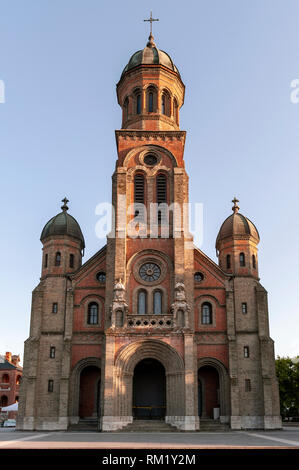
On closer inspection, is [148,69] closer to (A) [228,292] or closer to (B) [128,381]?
(A) [228,292]

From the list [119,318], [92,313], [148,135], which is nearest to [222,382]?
Answer: [119,318]

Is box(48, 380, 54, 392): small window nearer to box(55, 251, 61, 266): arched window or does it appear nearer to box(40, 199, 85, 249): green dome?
box(55, 251, 61, 266): arched window

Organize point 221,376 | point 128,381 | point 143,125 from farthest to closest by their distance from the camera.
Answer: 1. point 143,125
2. point 221,376
3. point 128,381

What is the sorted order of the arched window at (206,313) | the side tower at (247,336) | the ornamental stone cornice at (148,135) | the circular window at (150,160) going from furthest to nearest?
the ornamental stone cornice at (148,135), the circular window at (150,160), the arched window at (206,313), the side tower at (247,336)

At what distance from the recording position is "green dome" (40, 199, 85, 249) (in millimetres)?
44719

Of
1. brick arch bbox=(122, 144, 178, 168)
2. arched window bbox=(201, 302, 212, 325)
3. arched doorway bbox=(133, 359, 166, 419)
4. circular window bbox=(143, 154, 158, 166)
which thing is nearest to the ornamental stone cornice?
brick arch bbox=(122, 144, 178, 168)

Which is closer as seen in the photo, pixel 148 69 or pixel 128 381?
pixel 128 381

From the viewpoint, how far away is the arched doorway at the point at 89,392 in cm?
4038

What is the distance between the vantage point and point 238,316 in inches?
1629

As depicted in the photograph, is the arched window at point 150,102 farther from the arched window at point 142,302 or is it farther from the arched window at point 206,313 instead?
the arched window at point 206,313

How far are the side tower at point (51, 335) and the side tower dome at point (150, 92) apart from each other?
1161cm

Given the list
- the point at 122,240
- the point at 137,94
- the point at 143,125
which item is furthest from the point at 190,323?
the point at 137,94

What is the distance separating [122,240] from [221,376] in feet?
44.2

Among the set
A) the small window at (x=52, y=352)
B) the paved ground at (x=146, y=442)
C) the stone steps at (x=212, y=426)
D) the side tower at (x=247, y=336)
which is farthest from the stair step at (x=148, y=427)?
the small window at (x=52, y=352)
